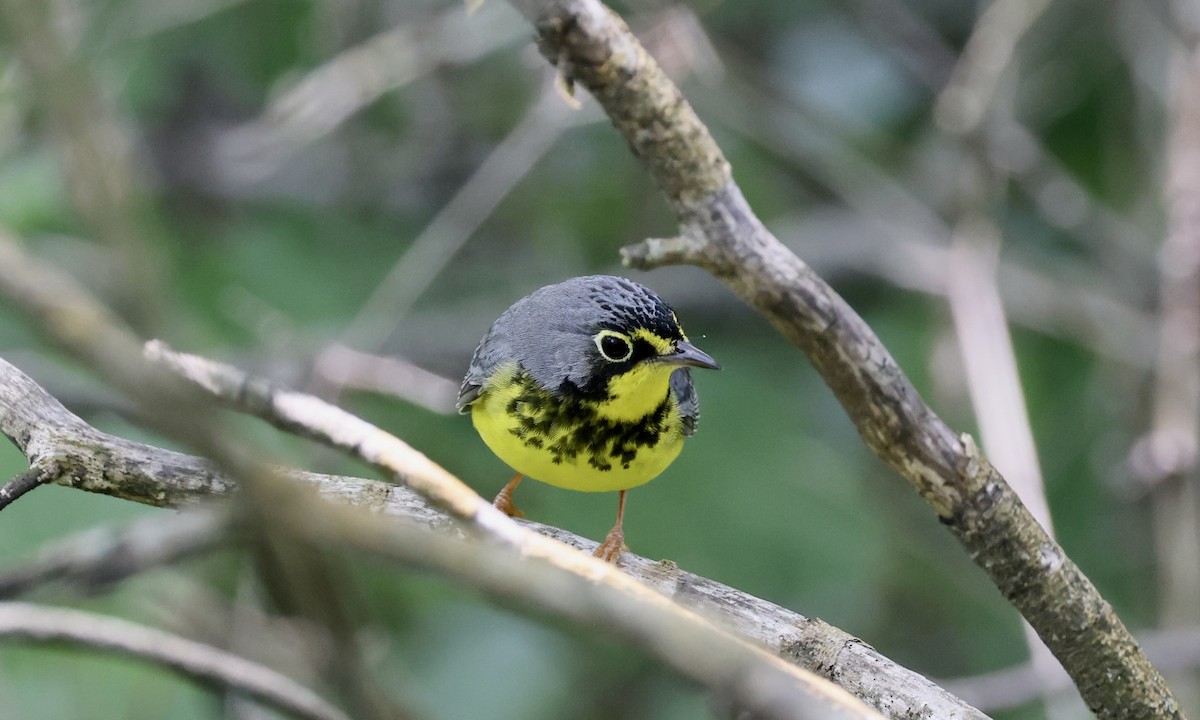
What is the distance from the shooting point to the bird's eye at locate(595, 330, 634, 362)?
360 centimetres

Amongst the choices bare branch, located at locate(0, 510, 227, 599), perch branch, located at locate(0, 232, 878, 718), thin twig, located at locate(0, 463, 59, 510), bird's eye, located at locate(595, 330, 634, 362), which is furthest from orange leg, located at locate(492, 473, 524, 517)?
perch branch, located at locate(0, 232, 878, 718)

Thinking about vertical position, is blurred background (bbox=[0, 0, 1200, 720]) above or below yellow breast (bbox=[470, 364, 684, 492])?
above

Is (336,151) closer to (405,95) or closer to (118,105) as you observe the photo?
(405,95)

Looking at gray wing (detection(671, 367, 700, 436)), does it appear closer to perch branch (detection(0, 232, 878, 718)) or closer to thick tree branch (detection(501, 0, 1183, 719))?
thick tree branch (detection(501, 0, 1183, 719))

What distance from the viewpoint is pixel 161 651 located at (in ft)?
10.8

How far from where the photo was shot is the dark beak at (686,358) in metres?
3.55

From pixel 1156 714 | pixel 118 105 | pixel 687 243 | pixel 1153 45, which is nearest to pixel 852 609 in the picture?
pixel 1156 714

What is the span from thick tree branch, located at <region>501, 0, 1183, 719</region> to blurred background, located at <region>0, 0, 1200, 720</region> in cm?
138

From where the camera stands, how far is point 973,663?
601cm

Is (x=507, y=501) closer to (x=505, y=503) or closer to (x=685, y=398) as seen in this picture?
(x=505, y=503)

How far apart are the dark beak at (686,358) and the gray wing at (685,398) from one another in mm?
270

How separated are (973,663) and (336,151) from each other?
4407 mm

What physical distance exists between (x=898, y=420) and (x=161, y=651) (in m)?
2.10

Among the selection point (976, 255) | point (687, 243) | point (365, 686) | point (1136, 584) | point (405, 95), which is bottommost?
point (365, 686)
